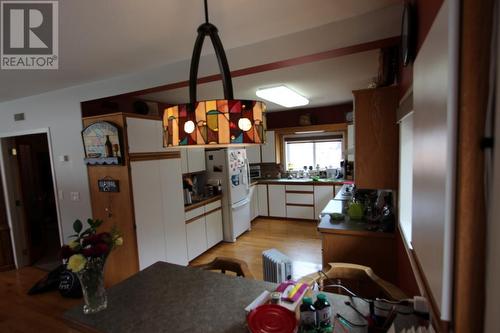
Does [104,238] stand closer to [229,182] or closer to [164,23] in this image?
[164,23]

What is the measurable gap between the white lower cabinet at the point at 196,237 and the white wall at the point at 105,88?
50.7 inches

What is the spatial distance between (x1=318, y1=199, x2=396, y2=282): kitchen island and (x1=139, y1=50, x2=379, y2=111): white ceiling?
160cm

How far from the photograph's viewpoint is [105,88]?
2.74 meters

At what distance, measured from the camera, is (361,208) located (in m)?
2.54

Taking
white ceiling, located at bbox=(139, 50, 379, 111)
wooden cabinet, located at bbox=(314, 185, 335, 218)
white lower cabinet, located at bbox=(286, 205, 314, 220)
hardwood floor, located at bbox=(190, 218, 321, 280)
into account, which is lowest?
hardwood floor, located at bbox=(190, 218, 321, 280)

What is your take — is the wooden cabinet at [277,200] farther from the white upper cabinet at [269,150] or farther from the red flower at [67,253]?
the red flower at [67,253]

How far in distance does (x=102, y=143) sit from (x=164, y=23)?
1748mm

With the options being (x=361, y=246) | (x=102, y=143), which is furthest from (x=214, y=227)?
(x=361, y=246)

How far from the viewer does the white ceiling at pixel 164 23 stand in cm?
143

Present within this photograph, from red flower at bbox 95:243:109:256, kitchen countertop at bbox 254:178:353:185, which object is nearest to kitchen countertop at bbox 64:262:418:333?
red flower at bbox 95:243:109:256

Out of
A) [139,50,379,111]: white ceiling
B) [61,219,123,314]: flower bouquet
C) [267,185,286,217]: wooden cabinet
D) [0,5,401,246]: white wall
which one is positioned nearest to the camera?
[61,219,123,314]: flower bouquet

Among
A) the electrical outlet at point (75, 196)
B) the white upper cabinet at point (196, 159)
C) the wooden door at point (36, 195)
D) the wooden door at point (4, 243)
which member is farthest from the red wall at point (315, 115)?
the wooden door at point (4, 243)

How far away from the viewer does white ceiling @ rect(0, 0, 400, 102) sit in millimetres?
1431

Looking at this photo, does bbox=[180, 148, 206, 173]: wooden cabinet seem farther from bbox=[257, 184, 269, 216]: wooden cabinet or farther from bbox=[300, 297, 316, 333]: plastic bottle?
bbox=[300, 297, 316, 333]: plastic bottle
